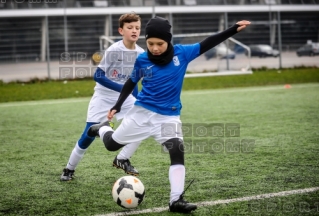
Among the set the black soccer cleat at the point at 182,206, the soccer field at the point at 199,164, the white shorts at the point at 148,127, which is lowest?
the soccer field at the point at 199,164

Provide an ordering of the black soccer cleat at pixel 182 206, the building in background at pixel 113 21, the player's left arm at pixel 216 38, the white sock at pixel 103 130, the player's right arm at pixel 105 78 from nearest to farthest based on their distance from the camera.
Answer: the black soccer cleat at pixel 182 206
the player's left arm at pixel 216 38
the white sock at pixel 103 130
the player's right arm at pixel 105 78
the building in background at pixel 113 21

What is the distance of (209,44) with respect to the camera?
450 centimetres

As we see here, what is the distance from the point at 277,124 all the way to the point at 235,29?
16.0ft

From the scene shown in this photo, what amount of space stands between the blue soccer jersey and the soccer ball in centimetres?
67

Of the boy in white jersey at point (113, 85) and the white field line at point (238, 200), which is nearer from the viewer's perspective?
the white field line at point (238, 200)

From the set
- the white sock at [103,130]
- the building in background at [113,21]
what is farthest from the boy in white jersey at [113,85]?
the building in background at [113,21]

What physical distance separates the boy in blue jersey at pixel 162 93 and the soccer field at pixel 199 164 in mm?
546

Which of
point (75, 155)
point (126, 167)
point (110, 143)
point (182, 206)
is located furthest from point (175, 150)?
point (75, 155)

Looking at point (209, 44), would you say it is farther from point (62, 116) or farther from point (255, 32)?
point (255, 32)

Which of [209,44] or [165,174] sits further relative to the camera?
[165,174]

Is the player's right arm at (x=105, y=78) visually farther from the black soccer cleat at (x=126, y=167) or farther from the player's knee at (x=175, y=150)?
the player's knee at (x=175, y=150)

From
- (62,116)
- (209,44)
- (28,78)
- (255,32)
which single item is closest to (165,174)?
(209,44)

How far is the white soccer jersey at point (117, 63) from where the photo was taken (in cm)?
568

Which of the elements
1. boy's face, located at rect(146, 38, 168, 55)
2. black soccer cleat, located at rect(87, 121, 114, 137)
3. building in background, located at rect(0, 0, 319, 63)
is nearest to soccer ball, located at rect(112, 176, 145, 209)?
black soccer cleat, located at rect(87, 121, 114, 137)
